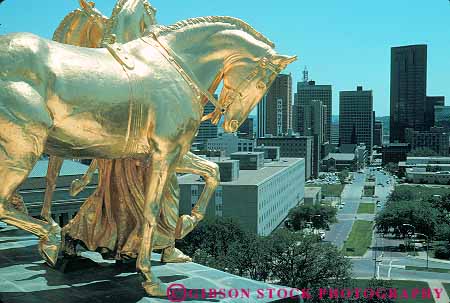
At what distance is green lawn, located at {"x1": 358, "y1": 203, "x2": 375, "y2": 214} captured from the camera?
69.5 meters

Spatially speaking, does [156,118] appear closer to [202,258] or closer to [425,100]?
[202,258]

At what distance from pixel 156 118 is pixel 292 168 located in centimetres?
5758

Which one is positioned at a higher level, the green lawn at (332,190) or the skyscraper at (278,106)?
the skyscraper at (278,106)

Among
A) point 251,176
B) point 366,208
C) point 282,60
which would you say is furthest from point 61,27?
point 366,208

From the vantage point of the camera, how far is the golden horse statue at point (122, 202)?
9.15 metres

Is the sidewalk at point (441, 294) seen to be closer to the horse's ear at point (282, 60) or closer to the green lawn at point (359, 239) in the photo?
the green lawn at point (359, 239)

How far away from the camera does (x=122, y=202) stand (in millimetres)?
9227

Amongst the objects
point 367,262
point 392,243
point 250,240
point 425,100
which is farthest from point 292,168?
point 425,100

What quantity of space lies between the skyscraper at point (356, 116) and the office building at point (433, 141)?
1366 inches

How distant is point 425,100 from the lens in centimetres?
16600

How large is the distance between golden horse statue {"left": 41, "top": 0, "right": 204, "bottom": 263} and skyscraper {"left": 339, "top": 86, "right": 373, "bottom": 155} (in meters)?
166

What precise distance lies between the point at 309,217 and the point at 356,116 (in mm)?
123141

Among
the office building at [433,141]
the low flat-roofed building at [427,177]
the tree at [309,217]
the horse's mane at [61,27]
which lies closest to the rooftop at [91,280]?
the horse's mane at [61,27]

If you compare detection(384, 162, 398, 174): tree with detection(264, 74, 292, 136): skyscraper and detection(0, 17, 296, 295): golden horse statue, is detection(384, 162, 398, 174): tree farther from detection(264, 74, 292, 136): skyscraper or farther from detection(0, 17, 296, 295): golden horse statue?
detection(0, 17, 296, 295): golden horse statue
